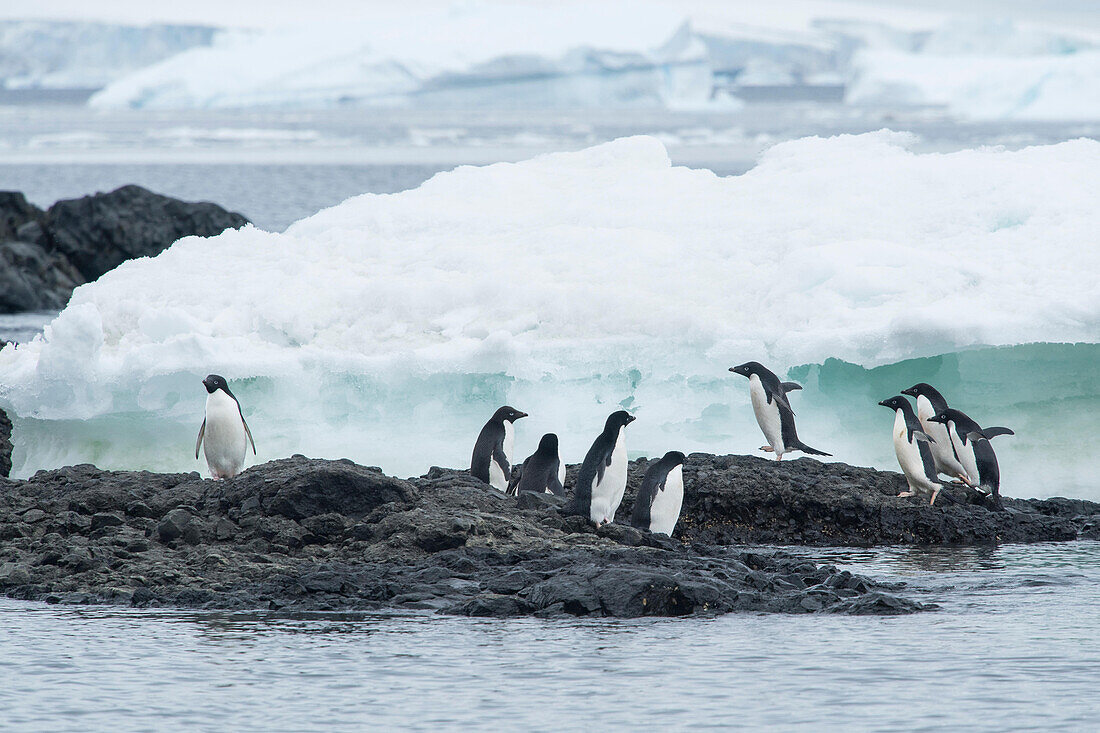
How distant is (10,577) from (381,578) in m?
1.98

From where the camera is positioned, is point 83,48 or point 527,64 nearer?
point 527,64

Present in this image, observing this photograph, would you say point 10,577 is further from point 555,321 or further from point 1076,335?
point 1076,335

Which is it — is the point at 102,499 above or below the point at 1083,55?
below

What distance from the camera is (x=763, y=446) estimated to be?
10.2 meters

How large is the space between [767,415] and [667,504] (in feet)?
6.76

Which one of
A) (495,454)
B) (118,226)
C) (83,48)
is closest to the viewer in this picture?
(495,454)

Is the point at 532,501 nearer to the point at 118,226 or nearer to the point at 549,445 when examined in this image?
the point at 549,445

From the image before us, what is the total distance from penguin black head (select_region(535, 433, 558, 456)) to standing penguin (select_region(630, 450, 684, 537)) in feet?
2.91

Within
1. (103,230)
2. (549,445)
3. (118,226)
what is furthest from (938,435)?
(103,230)

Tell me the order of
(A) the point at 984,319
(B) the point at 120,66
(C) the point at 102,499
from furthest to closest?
(B) the point at 120,66 → (A) the point at 984,319 → (C) the point at 102,499

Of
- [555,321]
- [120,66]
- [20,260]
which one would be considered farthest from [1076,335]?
[120,66]

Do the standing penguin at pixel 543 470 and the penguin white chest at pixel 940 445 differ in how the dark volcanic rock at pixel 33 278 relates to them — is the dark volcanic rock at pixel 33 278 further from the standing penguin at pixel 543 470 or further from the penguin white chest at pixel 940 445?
the penguin white chest at pixel 940 445

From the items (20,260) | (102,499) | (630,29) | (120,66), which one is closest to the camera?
(102,499)

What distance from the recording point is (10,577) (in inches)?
284
